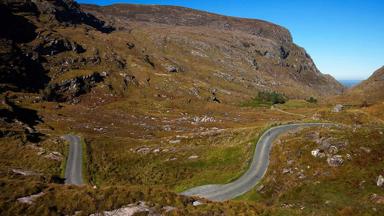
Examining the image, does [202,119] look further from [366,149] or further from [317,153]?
[366,149]

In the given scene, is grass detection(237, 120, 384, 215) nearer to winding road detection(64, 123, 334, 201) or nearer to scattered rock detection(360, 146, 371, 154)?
scattered rock detection(360, 146, 371, 154)

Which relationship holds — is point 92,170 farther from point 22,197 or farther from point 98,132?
point 98,132

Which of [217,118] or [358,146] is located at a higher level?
[358,146]

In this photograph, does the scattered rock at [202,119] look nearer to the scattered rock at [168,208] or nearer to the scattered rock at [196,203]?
the scattered rock at [196,203]

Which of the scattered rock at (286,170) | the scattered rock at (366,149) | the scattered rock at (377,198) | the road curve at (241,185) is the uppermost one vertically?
the scattered rock at (366,149)

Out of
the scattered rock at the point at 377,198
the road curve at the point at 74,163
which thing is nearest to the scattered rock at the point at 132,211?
the scattered rock at the point at 377,198

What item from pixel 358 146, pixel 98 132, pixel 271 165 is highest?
pixel 358 146

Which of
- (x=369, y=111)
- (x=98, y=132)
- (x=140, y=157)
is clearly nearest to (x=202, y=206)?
(x=140, y=157)

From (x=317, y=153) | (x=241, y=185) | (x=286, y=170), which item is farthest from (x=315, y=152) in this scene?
(x=241, y=185)
